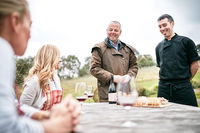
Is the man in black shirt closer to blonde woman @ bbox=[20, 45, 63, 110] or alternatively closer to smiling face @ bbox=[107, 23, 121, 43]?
smiling face @ bbox=[107, 23, 121, 43]

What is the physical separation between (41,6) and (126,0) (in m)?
3.62

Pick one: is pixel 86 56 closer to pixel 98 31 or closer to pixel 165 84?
pixel 98 31

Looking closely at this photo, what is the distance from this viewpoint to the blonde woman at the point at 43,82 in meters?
2.53

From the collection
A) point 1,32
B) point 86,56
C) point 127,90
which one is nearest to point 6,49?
point 1,32

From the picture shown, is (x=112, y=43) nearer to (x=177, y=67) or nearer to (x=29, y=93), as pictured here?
(x=177, y=67)

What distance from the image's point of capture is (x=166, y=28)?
3.81 meters

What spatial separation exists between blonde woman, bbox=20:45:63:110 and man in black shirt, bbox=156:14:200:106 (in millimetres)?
1694

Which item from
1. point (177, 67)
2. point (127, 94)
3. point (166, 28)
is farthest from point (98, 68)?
point (127, 94)

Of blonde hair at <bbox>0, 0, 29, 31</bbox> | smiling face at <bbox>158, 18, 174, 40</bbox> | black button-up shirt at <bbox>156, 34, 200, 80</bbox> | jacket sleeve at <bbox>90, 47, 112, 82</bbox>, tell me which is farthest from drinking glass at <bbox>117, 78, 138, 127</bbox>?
smiling face at <bbox>158, 18, 174, 40</bbox>

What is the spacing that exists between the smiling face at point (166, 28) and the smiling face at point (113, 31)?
71 cm

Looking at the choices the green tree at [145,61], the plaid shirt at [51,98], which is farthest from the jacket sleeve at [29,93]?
the green tree at [145,61]

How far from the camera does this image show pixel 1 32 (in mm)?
971

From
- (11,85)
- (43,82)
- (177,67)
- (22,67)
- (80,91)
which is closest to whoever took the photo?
(11,85)

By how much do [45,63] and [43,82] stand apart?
0.81 ft
